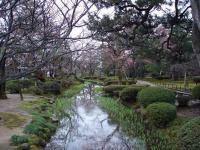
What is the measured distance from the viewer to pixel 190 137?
864cm

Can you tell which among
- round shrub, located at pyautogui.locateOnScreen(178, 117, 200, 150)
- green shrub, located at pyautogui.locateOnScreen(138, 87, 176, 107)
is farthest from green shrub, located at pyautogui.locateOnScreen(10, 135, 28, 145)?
green shrub, located at pyautogui.locateOnScreen(138, 87, 176, 107)

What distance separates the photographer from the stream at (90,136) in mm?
11906

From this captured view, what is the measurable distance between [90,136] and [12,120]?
3.59 metres

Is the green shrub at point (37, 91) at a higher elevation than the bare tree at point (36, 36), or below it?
below

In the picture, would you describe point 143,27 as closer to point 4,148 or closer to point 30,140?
point 30,140

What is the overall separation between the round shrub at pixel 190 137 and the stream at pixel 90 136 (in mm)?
2744

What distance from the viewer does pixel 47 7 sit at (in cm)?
491

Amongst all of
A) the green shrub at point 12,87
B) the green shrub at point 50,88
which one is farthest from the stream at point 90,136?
the green shrub at point 12,87

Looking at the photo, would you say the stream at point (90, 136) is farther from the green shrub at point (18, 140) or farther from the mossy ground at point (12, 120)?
the mossy ground at point (12, 120)

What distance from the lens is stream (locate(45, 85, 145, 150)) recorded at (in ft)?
39.1

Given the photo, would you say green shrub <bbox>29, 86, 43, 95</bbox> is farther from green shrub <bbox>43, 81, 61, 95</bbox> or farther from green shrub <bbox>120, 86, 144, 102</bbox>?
green shrub <bbox>120, 86, 144, 102</bbox>

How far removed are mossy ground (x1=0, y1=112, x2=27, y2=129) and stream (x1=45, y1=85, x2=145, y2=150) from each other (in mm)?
1607

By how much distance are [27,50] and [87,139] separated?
30.4ft

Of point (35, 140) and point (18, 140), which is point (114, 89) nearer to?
point (35, 140)
